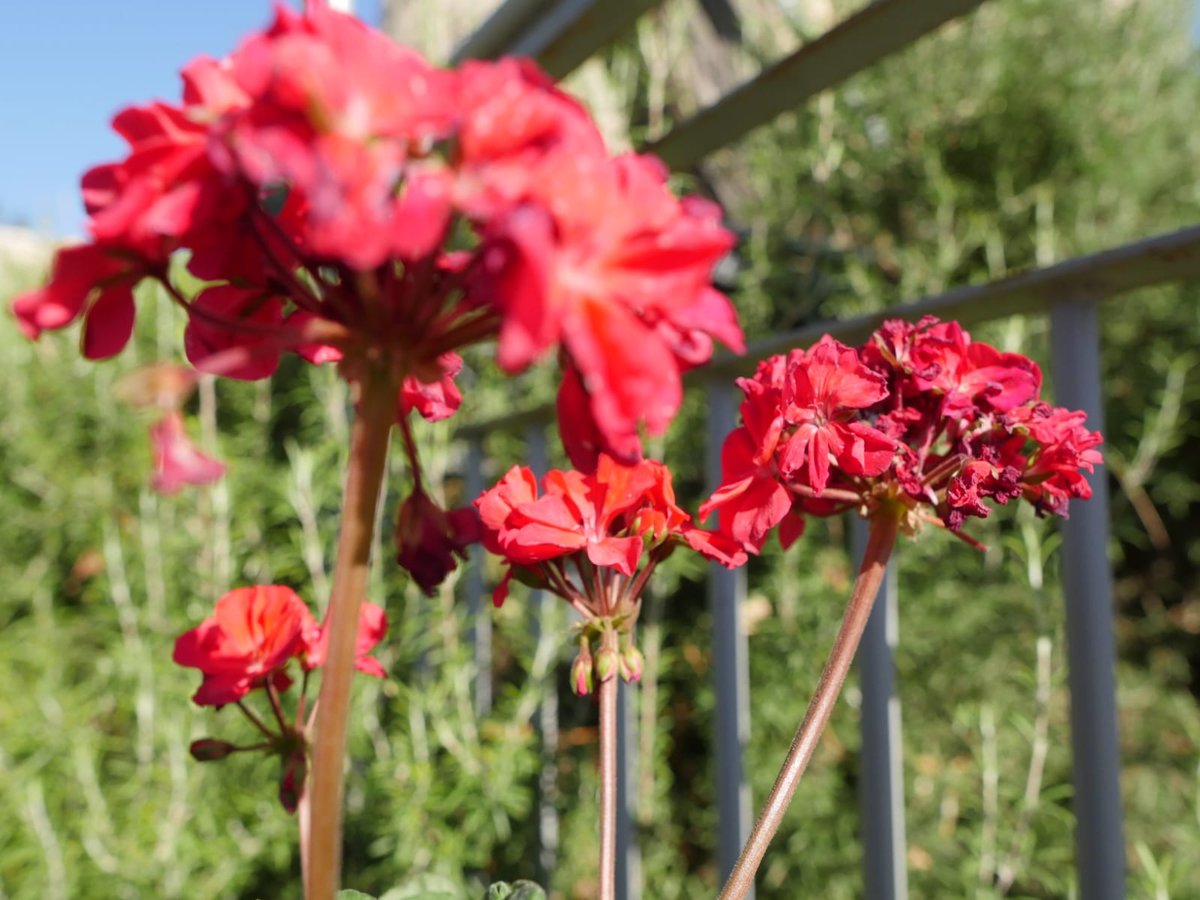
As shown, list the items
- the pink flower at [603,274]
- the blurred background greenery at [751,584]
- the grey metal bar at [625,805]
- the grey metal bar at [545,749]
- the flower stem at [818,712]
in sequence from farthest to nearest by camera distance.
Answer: the blurred background greenery at [751,584], the grey metal bar at [545,749], the grey metal bar at [625,805], the flower stem at [818,712], the pink flower at [603,274]

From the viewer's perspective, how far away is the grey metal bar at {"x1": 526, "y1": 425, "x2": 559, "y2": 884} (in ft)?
5.48

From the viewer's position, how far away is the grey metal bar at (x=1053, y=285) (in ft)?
2.28

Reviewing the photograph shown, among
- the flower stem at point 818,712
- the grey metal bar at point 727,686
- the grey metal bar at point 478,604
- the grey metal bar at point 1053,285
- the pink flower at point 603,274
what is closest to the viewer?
the pink flower at point 603,274

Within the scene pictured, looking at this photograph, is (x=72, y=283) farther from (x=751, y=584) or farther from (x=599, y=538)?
(x=751, y=584)

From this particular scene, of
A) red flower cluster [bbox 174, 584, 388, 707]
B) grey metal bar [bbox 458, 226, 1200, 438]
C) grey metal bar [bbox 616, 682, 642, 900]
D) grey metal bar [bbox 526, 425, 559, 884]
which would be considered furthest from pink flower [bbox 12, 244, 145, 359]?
grey metal bar [bbox 526, 425, 559, 884]

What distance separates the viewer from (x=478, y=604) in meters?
1.93

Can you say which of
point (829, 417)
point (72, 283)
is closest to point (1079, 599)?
point (829, 417)

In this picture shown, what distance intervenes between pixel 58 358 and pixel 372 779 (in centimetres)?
170

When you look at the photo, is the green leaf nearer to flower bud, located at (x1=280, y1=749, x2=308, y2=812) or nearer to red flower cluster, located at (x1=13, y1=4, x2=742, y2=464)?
flower bud, located at (x1=280, y1=749, x2=308, y2=812)

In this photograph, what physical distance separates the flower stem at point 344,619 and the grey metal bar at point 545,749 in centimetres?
128

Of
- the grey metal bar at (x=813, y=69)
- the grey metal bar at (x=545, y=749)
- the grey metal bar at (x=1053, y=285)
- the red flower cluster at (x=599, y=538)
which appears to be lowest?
the grey metal bar at (x=545, y=749)

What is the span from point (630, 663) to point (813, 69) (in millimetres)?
744

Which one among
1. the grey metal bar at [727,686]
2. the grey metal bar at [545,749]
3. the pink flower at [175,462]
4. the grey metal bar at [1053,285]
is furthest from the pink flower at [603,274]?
the grey metal bar at [545,749]

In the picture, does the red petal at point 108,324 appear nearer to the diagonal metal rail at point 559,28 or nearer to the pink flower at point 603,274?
the pink flower at point 603,274
